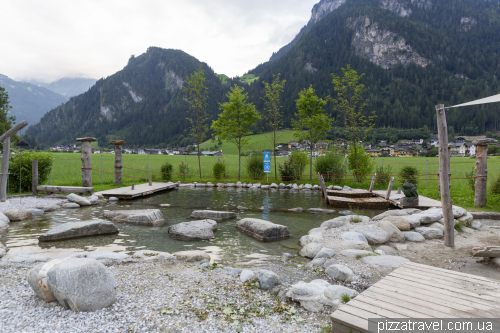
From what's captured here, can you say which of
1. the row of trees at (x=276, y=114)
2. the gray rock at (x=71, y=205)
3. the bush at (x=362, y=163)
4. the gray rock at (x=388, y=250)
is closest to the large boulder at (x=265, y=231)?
the gray rock at (x=388, y=250)

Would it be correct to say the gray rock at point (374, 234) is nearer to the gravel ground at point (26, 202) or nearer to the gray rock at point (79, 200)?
the gray rock at point (79, 200)

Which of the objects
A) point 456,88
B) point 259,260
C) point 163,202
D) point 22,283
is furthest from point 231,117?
point 456,88

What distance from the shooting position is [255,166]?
20.6 metres

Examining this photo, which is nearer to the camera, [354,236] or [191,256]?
[191,256]

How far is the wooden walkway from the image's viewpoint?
256cm

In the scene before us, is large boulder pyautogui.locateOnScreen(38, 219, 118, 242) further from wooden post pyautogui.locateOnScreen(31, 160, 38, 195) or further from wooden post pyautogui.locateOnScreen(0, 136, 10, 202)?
wooden post pyautogui.locateOnScreen(31, 160, 38, 195)

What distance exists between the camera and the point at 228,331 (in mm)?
2684

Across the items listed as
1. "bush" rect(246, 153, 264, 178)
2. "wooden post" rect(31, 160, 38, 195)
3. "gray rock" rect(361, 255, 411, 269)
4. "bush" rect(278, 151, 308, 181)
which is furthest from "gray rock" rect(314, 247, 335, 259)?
"bush" rect(246, 153, 264, 178)

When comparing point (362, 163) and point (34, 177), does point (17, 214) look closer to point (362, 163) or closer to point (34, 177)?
point (34, 177)

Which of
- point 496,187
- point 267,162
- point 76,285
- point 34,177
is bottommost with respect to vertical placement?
point 76,285

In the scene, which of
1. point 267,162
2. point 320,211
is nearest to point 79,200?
point 320,211

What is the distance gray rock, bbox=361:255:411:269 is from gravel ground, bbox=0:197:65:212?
11.4 m

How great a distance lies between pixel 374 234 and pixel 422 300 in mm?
3682

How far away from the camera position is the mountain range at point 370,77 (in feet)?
343
